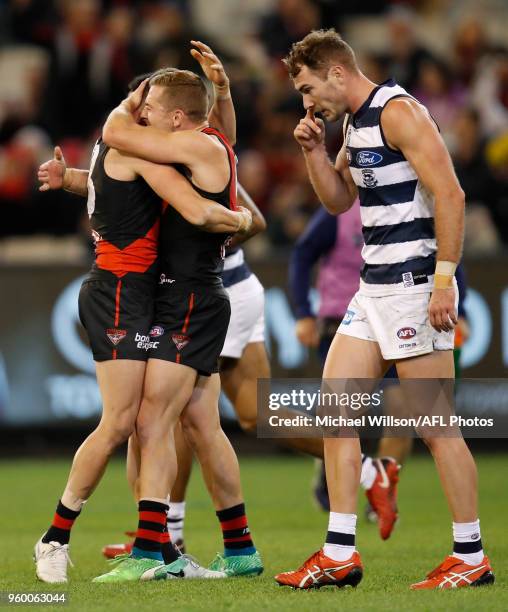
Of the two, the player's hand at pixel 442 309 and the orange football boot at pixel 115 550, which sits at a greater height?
the player's hand at pixel 442 309

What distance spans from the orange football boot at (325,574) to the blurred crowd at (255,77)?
24.5 ft

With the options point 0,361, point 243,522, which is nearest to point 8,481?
point 0,361

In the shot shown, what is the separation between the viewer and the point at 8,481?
10719 mm

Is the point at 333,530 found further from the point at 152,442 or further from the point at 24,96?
the point at 24,96

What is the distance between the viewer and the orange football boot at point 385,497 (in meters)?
6.85

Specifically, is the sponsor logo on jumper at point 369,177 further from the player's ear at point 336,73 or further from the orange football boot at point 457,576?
the orange football boot at point 457,576

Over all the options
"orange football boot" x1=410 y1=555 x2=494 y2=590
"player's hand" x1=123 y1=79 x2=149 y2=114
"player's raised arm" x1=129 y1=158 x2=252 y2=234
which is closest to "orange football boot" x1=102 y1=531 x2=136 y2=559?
"orange football boot" x1=410 y1=555 x2=494 y2=590

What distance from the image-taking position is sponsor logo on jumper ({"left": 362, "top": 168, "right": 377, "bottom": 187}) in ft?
18.4

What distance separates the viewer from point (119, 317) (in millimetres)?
5703

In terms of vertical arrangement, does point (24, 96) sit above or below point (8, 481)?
above

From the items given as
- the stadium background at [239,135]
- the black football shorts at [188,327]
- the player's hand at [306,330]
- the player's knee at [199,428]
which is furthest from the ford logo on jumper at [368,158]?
the stadium background at [239,135]

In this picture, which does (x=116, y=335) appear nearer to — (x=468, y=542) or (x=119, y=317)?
(x=119, y=317)

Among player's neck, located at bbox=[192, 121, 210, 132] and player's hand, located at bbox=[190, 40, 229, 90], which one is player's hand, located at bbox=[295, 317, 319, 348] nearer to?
player's hand, located at bbox=[190, 40, 229, 90]

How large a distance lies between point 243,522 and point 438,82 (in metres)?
9.47
